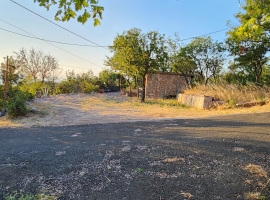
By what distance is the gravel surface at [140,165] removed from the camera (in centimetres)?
212

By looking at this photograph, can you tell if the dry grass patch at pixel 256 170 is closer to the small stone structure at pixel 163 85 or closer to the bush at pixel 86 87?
the small stone structure at pixel 163 85

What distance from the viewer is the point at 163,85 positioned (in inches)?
675

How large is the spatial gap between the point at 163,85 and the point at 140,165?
14753 millimetres

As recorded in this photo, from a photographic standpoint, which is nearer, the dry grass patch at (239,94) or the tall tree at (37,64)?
the dry grass patch at (239,94)

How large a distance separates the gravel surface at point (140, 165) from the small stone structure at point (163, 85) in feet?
42.2

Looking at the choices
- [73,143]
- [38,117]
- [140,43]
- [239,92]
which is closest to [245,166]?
[73,143]

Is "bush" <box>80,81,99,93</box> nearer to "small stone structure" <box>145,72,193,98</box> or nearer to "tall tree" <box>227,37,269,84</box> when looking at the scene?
"small stone structure" <box>145,72,193,98</box>

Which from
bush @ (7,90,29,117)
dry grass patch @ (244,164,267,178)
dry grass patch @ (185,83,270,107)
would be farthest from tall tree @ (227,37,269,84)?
bush @ (7,90,29,117)

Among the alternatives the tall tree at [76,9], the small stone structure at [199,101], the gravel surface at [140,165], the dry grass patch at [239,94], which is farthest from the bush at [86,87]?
the tall tree at [76,9]

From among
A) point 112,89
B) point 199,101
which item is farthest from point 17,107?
point 112,89

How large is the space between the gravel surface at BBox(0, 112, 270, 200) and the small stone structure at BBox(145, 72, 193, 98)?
42.2ft

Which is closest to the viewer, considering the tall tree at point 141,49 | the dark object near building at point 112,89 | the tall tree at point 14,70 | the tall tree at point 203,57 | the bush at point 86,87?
the tall tree at point 141,49

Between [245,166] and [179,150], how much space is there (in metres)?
0.96

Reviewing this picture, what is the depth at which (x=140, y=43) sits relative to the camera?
514 inches
